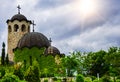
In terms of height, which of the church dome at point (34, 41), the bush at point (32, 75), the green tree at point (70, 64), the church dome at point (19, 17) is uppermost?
the church dome at point (19, 17)

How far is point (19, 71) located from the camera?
4831 cm

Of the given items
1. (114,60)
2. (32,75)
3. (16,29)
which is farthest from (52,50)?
(32,75)

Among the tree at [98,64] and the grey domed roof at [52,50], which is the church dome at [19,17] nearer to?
the grey domed roof at [52,50]

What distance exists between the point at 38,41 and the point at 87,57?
11.3m

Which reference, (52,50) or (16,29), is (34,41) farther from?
(16,29)

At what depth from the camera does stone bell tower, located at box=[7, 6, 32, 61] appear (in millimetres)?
69812

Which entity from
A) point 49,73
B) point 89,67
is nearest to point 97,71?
point 89,67

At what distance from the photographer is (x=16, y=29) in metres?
70.8

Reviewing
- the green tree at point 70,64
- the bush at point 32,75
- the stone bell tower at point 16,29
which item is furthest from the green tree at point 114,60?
the stone bell tower at point 16,29

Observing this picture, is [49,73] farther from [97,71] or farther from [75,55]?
[97,71]

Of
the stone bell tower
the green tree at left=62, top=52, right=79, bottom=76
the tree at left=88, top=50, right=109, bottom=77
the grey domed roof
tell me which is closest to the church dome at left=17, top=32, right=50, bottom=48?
the grey domed roof

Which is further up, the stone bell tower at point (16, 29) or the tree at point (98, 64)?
the stone bell tower at point (16, 29)

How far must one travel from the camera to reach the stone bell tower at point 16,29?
229 feet

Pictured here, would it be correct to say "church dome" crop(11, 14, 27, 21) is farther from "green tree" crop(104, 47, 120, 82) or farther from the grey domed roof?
"green tree" crop(104, 47, 120, 82)
